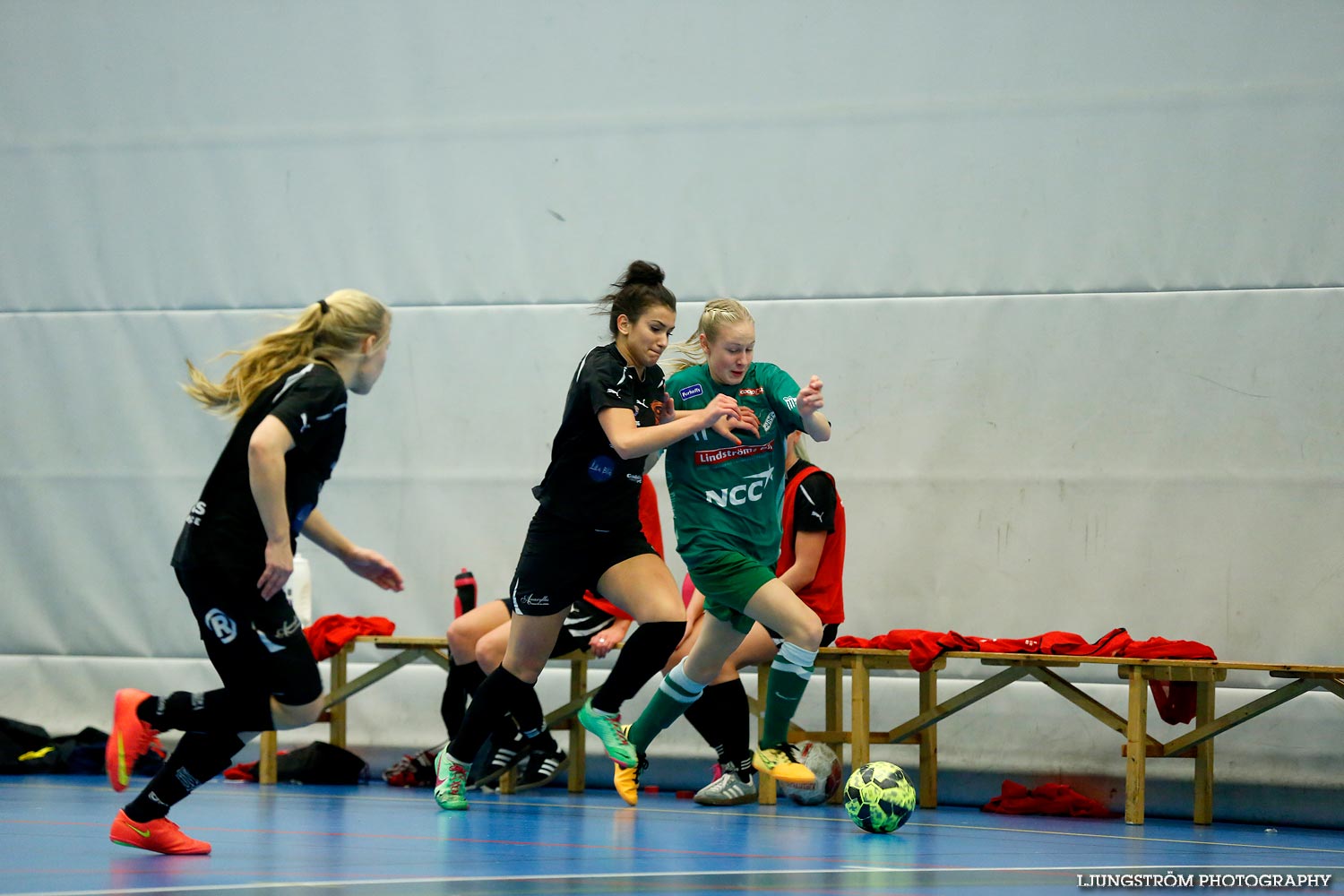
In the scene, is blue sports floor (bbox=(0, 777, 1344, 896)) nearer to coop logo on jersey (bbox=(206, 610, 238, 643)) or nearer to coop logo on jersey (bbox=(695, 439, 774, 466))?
coop logo on jersey (bbox=(206, 610, 238, 643))

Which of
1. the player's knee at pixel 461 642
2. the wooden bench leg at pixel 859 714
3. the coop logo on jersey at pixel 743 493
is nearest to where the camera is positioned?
the coop logo on jersey at pixel 743 493

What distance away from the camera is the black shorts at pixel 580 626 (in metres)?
6.61

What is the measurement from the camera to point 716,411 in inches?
193

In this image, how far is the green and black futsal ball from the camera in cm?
488

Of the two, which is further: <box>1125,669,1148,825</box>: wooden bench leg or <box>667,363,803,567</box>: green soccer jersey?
<box>1125,669,1148,825</box>: wooden bench leg

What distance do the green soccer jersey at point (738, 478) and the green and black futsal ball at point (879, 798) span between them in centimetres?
95

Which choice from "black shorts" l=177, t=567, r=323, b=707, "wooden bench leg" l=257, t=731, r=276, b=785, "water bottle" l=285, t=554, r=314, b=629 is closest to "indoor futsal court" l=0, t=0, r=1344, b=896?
"wooden bench leg" l=257, t=731, r=276, b=785

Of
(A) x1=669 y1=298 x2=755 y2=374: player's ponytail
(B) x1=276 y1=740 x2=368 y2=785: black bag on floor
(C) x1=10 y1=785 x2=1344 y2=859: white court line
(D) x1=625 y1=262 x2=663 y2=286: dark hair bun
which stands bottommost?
(B) x1=276 y1=740 x2=368 y2=785: black bag on floor

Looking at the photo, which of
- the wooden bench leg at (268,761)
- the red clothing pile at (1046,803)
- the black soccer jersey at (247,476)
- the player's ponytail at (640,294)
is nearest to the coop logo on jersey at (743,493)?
the player's ponytail at (640,294)

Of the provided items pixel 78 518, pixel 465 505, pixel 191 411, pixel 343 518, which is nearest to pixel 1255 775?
pixel 465 505

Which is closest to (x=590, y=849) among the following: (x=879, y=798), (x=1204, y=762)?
(x=879, y=798)

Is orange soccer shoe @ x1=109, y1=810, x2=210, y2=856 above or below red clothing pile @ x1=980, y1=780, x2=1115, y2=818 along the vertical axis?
above

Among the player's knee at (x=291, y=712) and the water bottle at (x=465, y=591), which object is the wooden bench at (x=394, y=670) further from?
the player's knee at (x=291, y=712)

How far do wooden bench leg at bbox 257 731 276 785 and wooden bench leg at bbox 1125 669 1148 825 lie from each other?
159 inches
